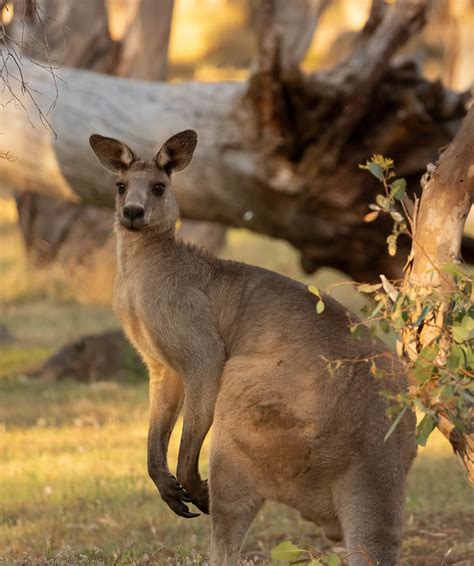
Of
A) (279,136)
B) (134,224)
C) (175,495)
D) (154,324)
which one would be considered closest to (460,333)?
(154,324)

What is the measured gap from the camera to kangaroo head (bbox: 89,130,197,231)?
18.3ft

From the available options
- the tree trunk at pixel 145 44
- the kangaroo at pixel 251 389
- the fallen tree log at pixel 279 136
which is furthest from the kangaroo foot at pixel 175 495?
the tree trunk at pixel 145 44

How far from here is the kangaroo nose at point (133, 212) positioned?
5.52 metres

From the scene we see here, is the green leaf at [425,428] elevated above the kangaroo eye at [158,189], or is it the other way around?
the kangaroo eye at [158,189]

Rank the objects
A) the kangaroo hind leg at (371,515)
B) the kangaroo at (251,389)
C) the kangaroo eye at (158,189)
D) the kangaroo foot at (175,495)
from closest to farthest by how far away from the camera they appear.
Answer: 1. the kangaroo hind leg at (371,515)
2. the kangaroo at (251,389)
3. the kangaroo foot at (175,495)
4. the kangaroo eye at (158,189)

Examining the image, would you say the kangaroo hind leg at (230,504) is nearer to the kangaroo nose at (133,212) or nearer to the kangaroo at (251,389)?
the kangaroo at (251,389)

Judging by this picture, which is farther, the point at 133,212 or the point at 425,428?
the point at 133,212

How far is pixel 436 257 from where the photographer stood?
5.21m

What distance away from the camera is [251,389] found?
4.81 metres

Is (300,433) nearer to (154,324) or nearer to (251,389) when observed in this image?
(251,389)

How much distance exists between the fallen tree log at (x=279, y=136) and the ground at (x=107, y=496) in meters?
1.67

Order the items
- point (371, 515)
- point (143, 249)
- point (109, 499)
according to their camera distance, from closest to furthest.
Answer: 1. point (371, 515)
2. point (143, 249)
3. point (109, 499)

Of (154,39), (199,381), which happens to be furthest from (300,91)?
(154,39)

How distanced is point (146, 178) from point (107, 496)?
2142 mm
